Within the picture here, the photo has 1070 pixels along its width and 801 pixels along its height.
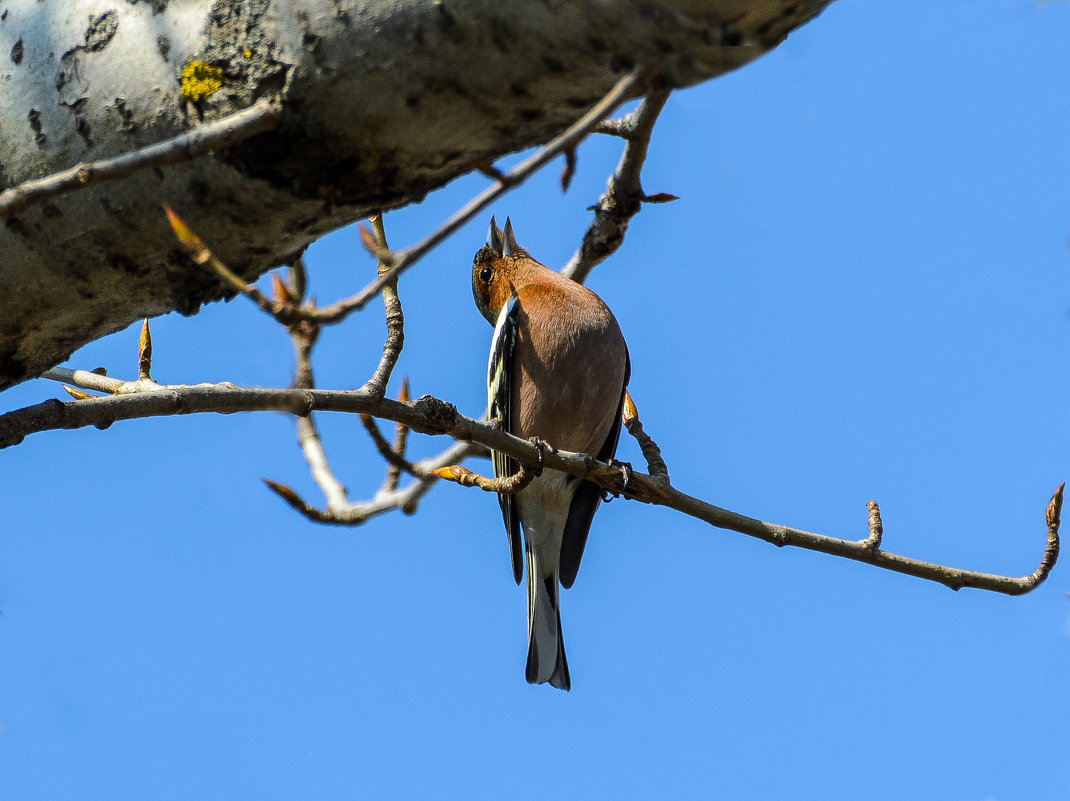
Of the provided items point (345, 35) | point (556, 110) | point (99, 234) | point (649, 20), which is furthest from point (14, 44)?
point (649, 20)

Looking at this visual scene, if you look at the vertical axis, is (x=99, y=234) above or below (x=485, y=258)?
below

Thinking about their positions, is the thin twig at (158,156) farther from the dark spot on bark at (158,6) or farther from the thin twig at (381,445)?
the thin twig at (381,445)

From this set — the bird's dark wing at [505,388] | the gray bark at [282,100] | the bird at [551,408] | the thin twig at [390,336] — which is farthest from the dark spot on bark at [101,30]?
the bird's dark wing at [505,388]

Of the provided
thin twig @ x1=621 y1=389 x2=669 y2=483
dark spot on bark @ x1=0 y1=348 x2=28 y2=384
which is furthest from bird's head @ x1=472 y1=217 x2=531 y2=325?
dark spot on bark @ x1=0 y1=348 x2=28 y2=384

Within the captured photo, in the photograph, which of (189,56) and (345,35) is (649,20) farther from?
(189,56)

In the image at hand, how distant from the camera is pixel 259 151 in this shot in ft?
4.75

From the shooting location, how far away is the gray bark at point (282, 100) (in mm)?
1245

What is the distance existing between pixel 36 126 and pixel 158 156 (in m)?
0.30

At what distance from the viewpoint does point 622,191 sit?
3664 millimetres

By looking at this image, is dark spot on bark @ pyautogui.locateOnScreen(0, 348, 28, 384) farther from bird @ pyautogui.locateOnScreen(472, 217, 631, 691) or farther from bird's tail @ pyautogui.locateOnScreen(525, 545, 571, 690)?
bird's tail @ pyautogui.locateOnScreen(525, 545, 571, 690)

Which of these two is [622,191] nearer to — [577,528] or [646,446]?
[646,446]

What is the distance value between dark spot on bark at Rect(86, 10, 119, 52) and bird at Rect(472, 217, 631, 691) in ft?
12.9

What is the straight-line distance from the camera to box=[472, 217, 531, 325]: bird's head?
249 inches

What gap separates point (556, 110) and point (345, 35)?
0.99 feet
